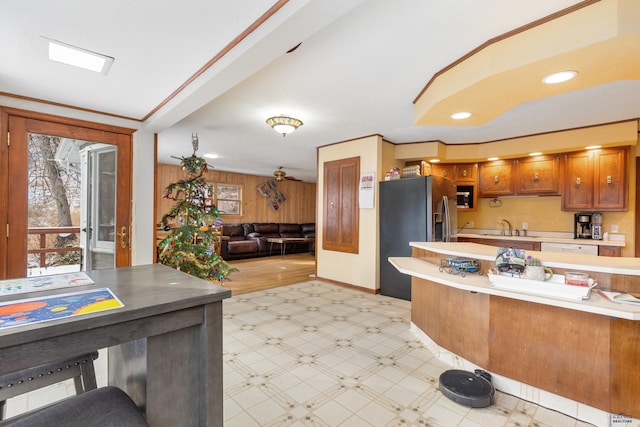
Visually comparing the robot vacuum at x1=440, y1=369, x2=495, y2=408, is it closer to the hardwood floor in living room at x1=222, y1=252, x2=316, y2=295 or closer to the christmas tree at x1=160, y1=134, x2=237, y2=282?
the christmas tree at x1=160, y1=134, x2=237, y2=282

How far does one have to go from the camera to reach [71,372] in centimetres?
124

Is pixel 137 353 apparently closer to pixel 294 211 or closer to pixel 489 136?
pixel 489 136

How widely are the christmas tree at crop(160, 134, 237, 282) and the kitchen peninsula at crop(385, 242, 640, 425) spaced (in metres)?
2.76

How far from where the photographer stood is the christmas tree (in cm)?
372

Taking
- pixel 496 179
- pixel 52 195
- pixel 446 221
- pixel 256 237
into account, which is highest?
pixel 496 179

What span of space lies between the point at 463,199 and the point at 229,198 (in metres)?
6.22

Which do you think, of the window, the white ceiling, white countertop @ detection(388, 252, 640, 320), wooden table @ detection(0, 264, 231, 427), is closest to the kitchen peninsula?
white countertop @ detection(388, 252, 640, 320)

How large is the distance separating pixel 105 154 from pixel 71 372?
9.07 ft

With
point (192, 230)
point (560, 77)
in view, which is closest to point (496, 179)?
point (560, 77)

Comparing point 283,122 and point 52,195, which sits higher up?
point 283,122

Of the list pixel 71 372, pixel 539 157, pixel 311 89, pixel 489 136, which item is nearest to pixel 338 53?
pixel 311 89

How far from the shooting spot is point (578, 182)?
4.19m

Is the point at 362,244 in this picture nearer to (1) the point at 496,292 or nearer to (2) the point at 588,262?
(1) the point at 496,292

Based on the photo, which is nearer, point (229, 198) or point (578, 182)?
point (578, 182)
